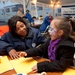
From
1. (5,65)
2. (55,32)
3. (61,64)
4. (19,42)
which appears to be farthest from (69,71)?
(19,42)

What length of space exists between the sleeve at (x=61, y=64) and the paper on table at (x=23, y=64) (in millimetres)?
104

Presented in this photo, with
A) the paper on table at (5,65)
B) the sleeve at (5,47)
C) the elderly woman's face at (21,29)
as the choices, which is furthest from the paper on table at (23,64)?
the elderly woman's face at (21,29)

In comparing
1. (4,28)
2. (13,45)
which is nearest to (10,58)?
(13,45)

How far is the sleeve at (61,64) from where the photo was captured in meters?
1.07

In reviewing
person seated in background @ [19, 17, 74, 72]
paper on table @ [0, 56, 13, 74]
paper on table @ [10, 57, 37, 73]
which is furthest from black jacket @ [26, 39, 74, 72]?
paper on table @ [0, 56, 13, 74]

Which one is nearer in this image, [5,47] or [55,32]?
[55,32]

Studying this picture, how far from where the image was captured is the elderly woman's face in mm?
1601

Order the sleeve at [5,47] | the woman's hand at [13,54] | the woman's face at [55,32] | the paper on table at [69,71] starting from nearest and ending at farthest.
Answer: the paper on table at [69,71]
the woman's face at [55,32]
the woman's hand at [13,54]
the sleeve at [5,47]

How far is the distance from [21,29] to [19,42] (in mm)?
134

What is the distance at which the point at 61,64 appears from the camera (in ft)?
3.53

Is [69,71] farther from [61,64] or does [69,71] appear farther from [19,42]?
[19,42]

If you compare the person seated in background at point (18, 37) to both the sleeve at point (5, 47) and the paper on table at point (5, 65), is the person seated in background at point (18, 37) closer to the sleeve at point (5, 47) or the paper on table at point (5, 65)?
the sleeve at point (5, 47)

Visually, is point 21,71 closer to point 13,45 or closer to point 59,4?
point 13,45

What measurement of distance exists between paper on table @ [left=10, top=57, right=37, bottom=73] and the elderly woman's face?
1.07 ft
